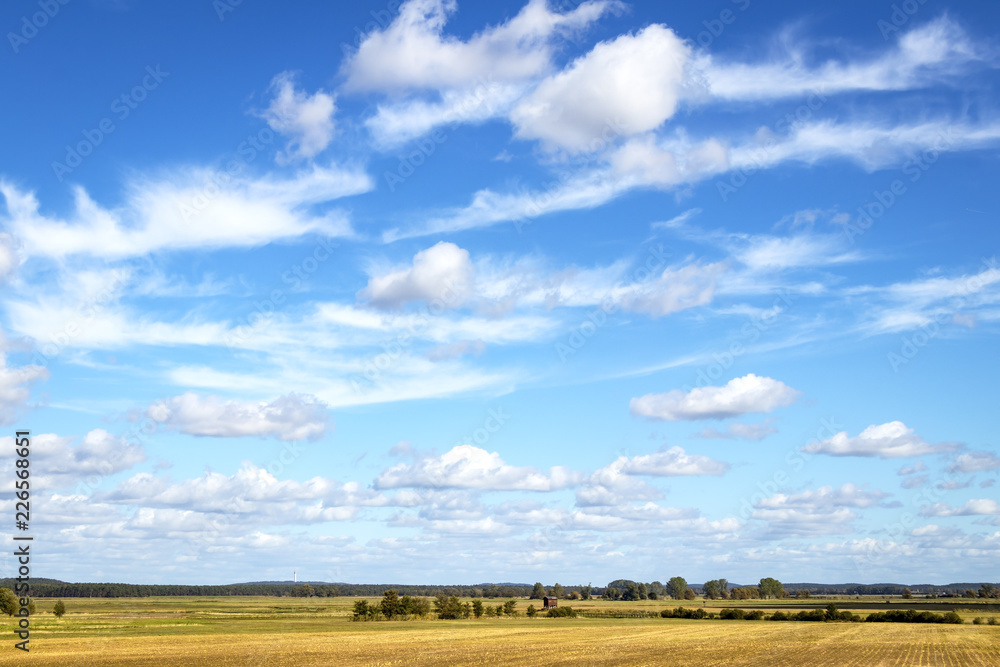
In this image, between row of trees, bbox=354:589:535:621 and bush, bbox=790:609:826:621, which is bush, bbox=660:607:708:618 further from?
A: row of trees, bbox=354:589:535:621

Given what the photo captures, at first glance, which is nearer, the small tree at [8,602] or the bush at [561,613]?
the small tree at [8,602]

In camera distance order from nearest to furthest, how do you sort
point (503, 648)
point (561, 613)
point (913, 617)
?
point (503, 648), point (913, 617), point (561, 613)

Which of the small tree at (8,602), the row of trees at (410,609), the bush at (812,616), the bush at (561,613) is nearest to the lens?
the small tree at (8,602)

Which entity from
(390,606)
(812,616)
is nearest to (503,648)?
(390,606)

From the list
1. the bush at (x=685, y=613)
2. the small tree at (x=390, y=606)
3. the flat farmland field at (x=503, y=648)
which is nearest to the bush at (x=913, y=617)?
the bush at (x=685, y=613)

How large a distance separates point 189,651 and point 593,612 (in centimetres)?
11829

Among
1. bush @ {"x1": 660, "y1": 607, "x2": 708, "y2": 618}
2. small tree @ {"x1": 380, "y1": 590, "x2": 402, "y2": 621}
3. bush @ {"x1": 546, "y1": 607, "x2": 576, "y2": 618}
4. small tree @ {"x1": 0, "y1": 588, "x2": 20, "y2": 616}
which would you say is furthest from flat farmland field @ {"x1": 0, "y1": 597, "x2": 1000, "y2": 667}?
bush @ {"x1": 546, "y1": 607, "x2": 576, "y2": 618}

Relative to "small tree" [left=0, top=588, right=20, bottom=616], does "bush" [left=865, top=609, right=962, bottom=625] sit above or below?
below

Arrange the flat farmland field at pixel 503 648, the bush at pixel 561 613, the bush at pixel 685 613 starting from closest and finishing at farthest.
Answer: the flat farmland field at pixel 503 648 → the bush at pixel 685 613 → the bush at pixel 561 613

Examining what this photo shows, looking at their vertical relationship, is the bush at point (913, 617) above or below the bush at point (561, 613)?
above

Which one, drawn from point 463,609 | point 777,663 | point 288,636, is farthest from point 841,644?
point 463,609

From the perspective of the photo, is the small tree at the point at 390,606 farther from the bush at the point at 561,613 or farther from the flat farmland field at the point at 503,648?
the flat farmland field at the point at 503,648

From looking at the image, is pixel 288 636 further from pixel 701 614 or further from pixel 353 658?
pixel 701 614

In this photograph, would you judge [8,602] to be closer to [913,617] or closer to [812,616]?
[812,616]
